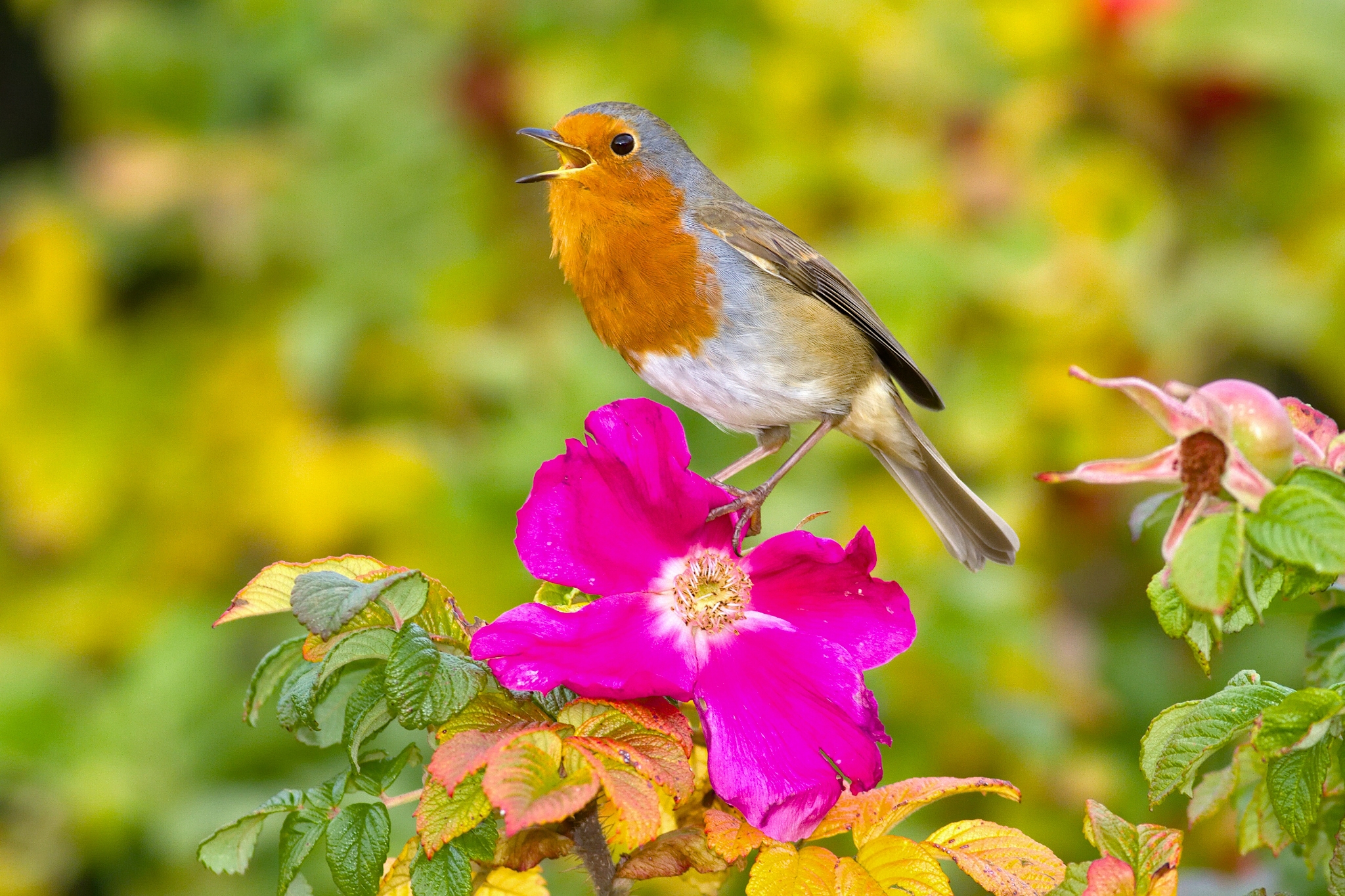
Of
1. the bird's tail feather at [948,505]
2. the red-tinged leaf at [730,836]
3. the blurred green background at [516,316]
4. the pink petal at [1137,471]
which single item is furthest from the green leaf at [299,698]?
the blurred green background at [516,316]

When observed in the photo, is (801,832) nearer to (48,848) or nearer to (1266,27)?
(48,848)

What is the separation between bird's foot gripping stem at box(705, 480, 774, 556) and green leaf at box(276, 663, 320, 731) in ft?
1.23

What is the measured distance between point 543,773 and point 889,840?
1.02ft

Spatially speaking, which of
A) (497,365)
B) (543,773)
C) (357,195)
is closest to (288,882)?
(543,773)

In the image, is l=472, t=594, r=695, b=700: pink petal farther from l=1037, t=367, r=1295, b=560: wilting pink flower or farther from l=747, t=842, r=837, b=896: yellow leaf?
l=1037, t=367, r=1295, b=560: wilting pink flower

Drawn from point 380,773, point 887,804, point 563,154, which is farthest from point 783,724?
point 563,154

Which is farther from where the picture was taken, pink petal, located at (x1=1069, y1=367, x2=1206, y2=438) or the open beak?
the open beak

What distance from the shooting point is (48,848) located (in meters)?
3.23

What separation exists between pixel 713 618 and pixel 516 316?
276cm

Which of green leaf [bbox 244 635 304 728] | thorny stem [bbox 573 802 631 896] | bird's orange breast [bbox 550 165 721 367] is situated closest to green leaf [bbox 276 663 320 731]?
green leaf [bbox 244 635 304 728]

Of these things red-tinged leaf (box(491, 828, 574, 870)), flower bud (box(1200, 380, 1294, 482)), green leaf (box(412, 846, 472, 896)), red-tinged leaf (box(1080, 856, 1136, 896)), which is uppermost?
flower bud (box(1200, 380, 1294, 482))

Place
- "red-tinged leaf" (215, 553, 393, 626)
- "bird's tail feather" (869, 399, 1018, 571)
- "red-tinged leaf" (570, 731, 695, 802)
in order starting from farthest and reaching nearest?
"bird's tail feather" (869, 399, 1018, 571), "red-tinged leaf" (215, 553, 393, 626), "red-tinged leaf" (570, 731, 695, 802)

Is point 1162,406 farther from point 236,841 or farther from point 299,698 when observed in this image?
point 236,841

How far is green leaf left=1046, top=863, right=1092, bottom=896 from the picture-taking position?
45.8 inches
